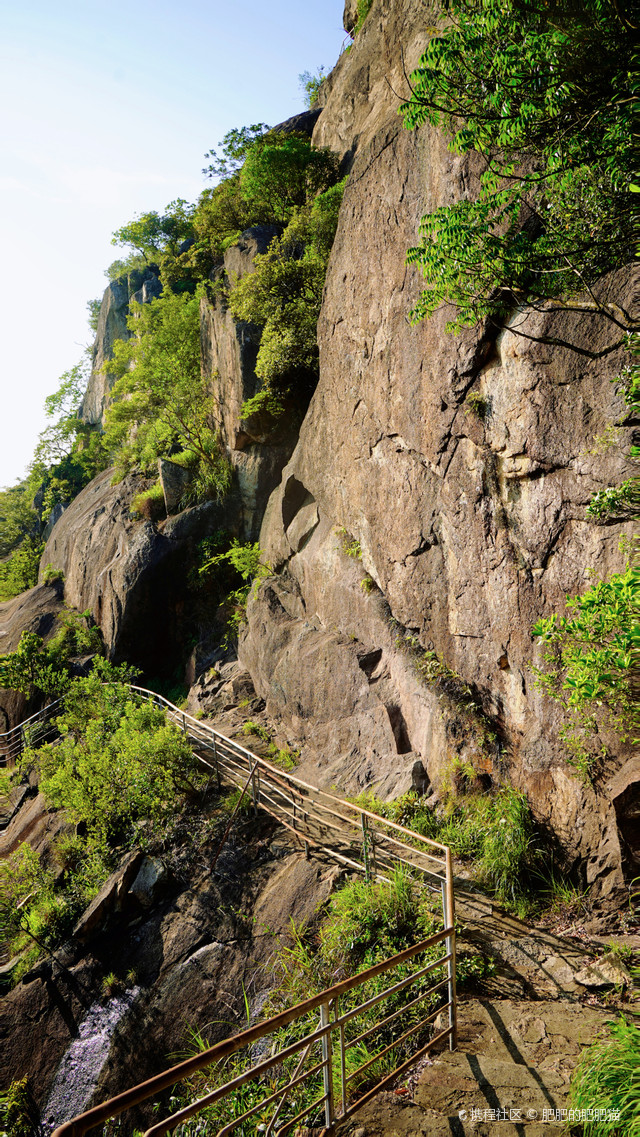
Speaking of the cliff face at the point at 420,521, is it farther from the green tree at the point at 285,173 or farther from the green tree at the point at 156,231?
the green tree at the point at 156,231

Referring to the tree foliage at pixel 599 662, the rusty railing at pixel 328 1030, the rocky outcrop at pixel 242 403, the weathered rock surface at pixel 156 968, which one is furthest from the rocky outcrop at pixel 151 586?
the tree foliage at pixel 599 662

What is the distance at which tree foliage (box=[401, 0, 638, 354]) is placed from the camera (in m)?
4.71

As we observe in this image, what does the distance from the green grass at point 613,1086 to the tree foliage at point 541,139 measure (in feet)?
18.6

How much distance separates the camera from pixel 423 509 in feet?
29.1

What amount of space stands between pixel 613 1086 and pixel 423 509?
6644mm

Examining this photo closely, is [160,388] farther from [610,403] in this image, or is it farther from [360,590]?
[610,403]

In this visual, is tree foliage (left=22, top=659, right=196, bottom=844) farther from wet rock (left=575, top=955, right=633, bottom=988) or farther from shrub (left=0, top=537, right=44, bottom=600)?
shrub (left=0, top=537, right=44, bottom=600)

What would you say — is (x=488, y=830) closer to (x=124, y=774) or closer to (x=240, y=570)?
(x=124, y=774)

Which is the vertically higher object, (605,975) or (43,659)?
(43,659)

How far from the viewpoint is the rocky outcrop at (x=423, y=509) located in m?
6.45

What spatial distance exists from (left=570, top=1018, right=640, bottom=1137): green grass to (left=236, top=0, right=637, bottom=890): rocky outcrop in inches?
93.8

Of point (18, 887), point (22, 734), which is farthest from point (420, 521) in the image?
point (22, 734)

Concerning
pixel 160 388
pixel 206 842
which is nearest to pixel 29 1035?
pixel 206 842

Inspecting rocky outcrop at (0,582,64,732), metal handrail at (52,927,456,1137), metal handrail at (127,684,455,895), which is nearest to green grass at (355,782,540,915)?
metal handrail at (127,684,455,895)
